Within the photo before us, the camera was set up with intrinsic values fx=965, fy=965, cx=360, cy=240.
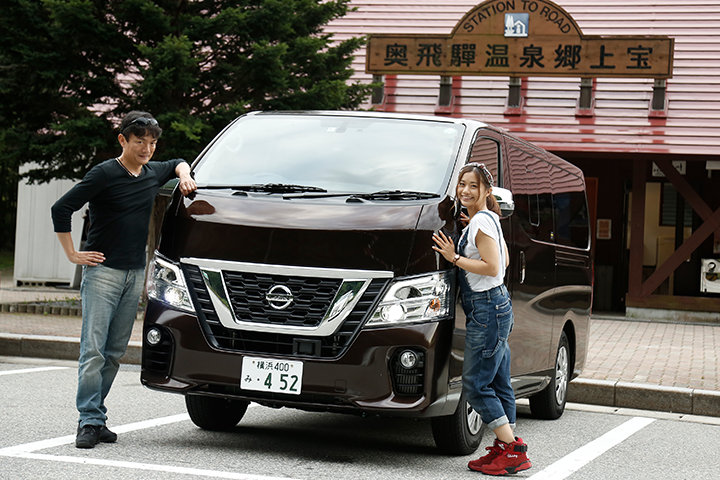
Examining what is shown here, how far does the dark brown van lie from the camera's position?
5.17m

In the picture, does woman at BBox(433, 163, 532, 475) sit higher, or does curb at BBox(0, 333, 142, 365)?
woman at BBox(433, 163, 532, 475)

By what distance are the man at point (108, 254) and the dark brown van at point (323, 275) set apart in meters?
0.24

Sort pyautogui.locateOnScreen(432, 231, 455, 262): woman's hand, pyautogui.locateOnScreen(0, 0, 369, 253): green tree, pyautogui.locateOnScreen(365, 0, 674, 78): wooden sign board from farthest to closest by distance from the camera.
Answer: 1. pyautogui.locateOnScreen(365, 0, 674, 78): wooden sign board
2. pyautogui.locateOnScreen(0, 0, 369, 253): green tree
3. pyautogui.locateOnScreen(432, 231, 455, 262): woman's hand

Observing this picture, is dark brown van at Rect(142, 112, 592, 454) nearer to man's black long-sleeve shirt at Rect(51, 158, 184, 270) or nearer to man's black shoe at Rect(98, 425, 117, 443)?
man's black long-sleeve shirt at Rect(51, 158, 184, 270)

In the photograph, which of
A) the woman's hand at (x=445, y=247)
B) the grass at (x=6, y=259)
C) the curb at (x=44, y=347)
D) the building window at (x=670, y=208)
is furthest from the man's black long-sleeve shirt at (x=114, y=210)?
the grass at (x=6, y=259)

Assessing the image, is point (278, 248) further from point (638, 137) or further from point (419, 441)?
point (638, 137)

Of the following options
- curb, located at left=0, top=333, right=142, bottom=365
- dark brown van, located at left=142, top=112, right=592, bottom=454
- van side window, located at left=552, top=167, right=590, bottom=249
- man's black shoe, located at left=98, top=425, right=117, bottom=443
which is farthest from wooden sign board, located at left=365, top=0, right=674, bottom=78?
man's black shoe, located at left=98, top=425, right=117, bottom=443

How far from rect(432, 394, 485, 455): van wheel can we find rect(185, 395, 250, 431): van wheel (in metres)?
1.36

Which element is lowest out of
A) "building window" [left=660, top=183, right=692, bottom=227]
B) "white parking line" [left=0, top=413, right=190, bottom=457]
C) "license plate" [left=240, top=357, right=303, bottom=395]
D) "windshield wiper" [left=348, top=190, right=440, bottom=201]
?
"white parking line" [left=0, top=413, right=190, bottom=457]

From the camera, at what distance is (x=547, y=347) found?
24.3ft

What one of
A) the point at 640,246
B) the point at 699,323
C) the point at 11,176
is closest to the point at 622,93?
the point at 640,246

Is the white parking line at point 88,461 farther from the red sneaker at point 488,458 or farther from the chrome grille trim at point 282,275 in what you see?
the red sneaker at point 488,458

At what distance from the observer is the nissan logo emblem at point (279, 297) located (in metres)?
5.23

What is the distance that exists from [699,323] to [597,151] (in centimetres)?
347
